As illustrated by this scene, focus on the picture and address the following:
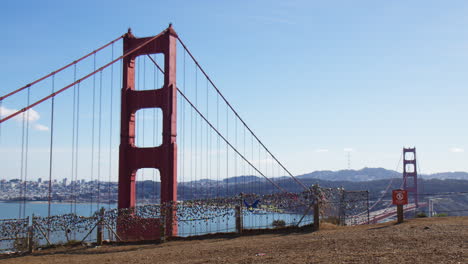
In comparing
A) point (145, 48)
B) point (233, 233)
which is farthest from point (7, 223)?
point (145, 48)

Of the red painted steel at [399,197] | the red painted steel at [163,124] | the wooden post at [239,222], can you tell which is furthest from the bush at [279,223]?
the red painted steel at [163,124]

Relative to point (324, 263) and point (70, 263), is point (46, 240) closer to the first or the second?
point (70, 263)

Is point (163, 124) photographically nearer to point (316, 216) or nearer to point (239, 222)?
point (239, 222)

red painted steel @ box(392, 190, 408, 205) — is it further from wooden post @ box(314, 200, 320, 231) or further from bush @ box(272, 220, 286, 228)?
bush @ box(272, 220, 286, 228)

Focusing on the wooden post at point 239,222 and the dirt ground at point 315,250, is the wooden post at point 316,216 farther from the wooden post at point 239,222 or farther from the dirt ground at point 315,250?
the wooden post at point 239,222

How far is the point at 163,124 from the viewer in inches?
992

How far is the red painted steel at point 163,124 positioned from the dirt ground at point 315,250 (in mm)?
6502

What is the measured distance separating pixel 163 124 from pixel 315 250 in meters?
14.3

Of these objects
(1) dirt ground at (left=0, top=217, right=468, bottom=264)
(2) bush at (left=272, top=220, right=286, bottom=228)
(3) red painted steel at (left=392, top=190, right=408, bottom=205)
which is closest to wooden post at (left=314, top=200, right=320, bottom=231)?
(1) dirt ground at (left=0, top=217, right=468, bottom=264)

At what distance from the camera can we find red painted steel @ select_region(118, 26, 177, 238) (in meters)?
24.8

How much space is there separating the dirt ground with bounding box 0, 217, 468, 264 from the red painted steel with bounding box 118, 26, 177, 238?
6.50m

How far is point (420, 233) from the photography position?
14562mm

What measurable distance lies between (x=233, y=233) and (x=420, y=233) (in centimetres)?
757

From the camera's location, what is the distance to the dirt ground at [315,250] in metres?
11.2
